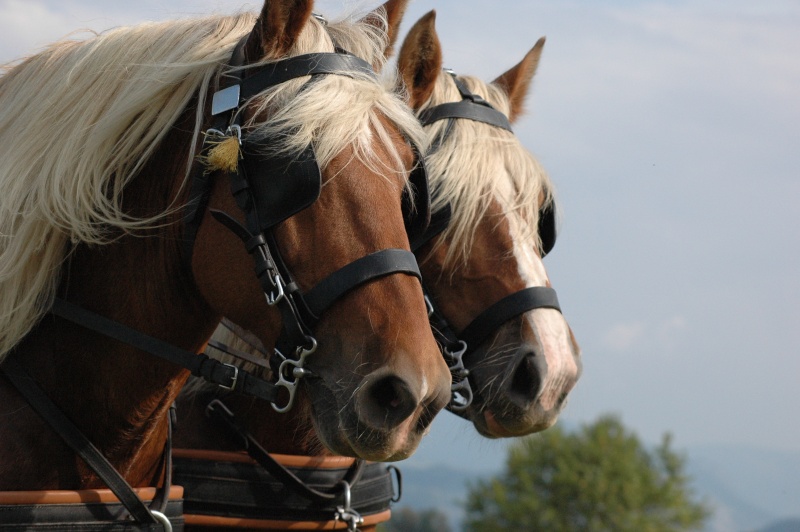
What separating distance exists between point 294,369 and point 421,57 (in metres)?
1.66

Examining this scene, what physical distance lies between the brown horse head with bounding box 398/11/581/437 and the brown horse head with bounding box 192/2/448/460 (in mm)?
975

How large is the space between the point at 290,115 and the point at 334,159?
0.54 ft

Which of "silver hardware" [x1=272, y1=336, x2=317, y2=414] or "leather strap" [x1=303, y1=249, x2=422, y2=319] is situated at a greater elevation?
"leather strap" [x1=303, y1=249, x2=422, y2=319]

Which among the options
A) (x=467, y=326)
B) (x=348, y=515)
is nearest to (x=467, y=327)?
(x=467, y=326)

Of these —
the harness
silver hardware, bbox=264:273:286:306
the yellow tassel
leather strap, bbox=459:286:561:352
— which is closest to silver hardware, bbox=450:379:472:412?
leather strap, bbox=459:286:561:352

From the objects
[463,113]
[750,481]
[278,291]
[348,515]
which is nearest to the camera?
[278,291]

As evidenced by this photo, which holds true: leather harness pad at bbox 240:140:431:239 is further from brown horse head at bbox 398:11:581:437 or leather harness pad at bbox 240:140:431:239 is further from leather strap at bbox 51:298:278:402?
brown horse head at bbox 398:11:581:437

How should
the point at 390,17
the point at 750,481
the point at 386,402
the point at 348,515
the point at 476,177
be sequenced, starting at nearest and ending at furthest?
the point at 386,402, the point at 390,17, the point at 348,515, the point at 476,177, the point at 750,481

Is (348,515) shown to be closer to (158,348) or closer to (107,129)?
(158,348)

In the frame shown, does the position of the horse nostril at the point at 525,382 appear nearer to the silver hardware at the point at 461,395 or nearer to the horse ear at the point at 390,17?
the silver hardware at the point at 461,395

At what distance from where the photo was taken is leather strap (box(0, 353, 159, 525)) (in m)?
2.47

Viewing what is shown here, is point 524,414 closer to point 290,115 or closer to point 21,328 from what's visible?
point 290,115

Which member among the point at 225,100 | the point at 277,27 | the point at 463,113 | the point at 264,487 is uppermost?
the point at 277,27

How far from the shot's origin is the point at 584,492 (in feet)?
80.6
